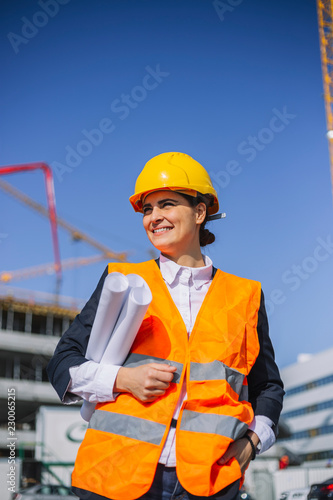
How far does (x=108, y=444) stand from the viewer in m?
2.02

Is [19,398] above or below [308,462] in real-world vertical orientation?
above

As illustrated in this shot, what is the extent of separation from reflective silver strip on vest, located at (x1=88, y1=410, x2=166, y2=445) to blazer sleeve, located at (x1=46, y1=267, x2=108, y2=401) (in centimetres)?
21

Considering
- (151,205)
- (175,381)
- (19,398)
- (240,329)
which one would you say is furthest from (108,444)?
(19,398)

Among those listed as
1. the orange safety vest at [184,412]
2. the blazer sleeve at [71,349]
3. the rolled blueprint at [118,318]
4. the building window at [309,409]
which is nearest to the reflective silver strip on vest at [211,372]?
the orange safety vest at [184,412]

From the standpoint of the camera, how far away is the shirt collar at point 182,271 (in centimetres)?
252

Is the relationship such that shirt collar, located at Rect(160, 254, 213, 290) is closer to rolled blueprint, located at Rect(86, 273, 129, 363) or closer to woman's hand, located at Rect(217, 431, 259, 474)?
rolled blueprint, located at Rect(86, 273, 129, 363)

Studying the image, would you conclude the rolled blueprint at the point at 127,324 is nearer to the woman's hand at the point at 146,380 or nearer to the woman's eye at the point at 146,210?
the woman's hand at the point at 146,380

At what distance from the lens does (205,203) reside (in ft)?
8.89

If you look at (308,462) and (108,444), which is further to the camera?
(308,462)

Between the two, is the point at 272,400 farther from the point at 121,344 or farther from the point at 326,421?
the point at 326,421

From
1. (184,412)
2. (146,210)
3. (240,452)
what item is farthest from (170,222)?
(240,452)

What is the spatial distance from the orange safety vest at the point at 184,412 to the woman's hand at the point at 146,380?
0.05 m

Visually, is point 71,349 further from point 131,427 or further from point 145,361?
point 131,427

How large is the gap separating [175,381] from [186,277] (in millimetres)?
543
